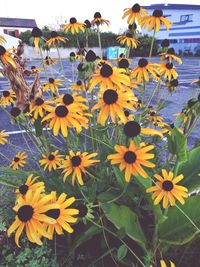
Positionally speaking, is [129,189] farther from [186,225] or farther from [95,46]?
[95,46]

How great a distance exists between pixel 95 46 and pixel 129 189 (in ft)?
79.5

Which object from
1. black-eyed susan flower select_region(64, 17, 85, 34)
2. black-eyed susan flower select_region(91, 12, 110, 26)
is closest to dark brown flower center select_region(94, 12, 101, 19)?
black-eyed susan flower select_region(91, 12, 110, 26)

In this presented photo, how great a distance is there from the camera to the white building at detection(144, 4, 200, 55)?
1013 inches

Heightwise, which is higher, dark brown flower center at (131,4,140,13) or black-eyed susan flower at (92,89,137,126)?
dark brown flower center at (131,4,140,13)

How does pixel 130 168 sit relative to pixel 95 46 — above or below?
above

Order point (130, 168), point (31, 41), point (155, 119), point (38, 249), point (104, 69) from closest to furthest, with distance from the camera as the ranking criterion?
point (130, 168), point (104, 69), point (38, 249), point (31, 41), point (155, 119)

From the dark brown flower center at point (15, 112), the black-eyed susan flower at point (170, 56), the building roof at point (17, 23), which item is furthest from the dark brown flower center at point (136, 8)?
the building roof at point (17, 23)

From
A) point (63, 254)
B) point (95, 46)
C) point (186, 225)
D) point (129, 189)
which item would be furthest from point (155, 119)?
point (95, 46)

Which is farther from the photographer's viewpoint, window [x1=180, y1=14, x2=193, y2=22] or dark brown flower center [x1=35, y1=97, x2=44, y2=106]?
window [x1=180, y1=14, x2=193, y2=22]

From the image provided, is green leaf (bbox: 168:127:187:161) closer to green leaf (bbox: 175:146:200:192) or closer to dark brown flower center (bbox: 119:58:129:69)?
green leaf (bbox: 175:146:200:192)

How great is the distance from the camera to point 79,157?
137 cm

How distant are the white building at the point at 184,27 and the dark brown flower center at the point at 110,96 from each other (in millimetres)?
26142

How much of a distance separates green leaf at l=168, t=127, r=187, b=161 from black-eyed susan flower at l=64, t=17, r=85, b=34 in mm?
1066

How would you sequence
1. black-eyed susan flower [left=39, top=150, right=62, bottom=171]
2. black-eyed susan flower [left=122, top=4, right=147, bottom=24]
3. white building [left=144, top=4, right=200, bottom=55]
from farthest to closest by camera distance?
1. white building [left=144, top=4, right=200, bottom=55]
2. black-eyed susan flower [left=122, top=4, right=147, bottom=24]
3. black-eyed susan flower [left=39, top=150, right=62, bottom=171]
